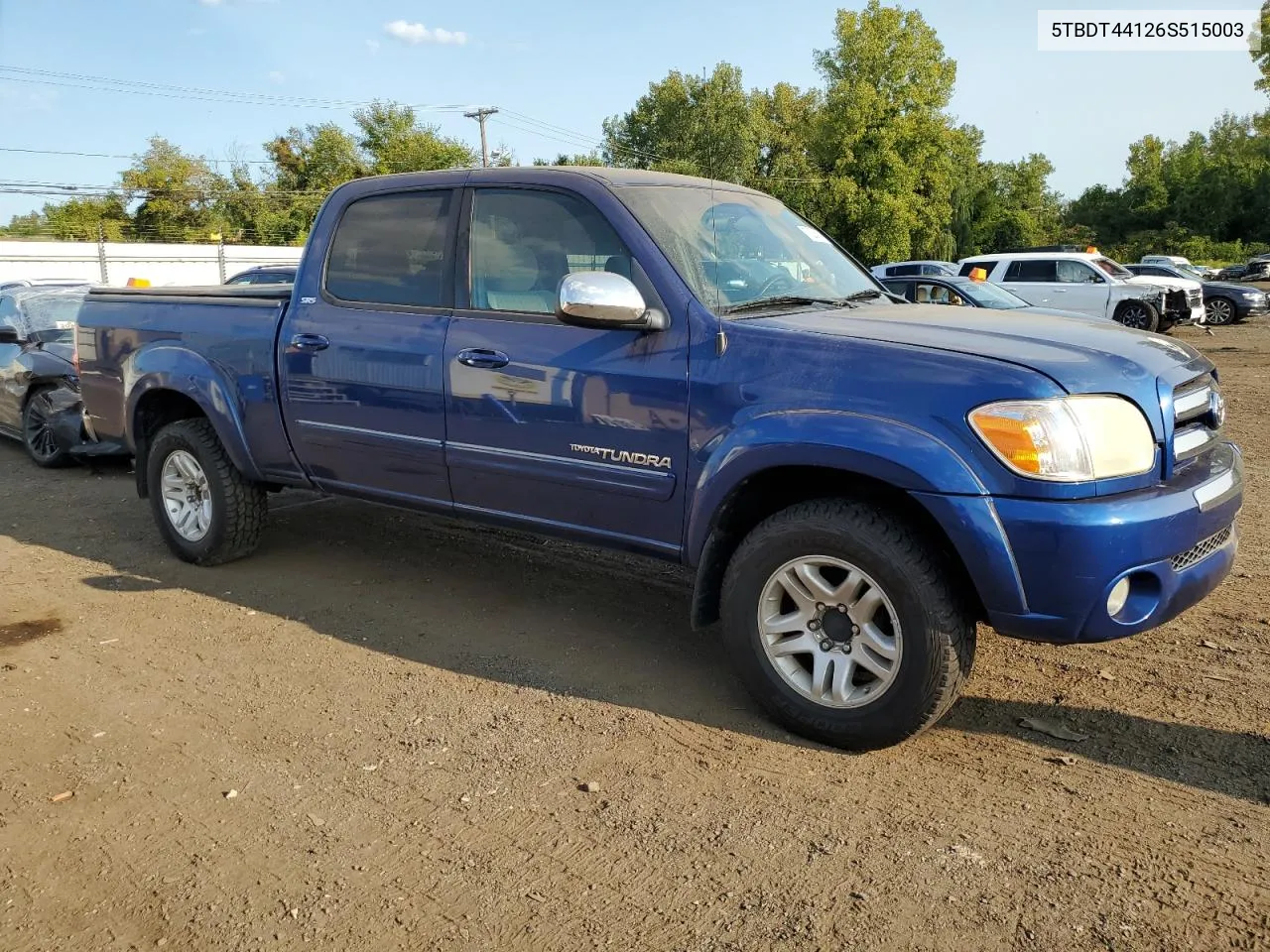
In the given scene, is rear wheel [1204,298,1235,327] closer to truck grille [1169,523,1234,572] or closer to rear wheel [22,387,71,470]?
truck grille [1169,523,1234,572]

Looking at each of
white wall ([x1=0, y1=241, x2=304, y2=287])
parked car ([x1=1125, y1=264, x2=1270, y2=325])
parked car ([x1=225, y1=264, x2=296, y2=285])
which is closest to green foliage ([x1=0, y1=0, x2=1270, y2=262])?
white wall ([x1=0, y1=241, x2=304, y2=287])

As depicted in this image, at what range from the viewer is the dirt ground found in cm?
257

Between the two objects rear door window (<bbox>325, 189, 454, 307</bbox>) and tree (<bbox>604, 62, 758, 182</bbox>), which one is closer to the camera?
rear door window (<bbox>325, 189, 454, 307</bbox>)

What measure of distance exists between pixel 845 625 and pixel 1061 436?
91 centimetres

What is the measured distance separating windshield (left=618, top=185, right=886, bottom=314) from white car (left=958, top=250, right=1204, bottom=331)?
52.3ft

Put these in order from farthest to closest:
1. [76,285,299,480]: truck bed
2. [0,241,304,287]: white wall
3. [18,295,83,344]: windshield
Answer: [0,241,304,287]: white wall → [18,295,83,344]: windshield → [76,285,299,480]: truck bed

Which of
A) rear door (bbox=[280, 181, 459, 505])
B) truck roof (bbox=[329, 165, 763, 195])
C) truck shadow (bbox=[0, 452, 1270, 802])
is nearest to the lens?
truck shadow (bbox=[0, 452, 1270, 802])

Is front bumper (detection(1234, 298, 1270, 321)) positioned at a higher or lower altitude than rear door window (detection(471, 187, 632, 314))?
lower

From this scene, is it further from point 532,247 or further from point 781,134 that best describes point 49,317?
point 781,134

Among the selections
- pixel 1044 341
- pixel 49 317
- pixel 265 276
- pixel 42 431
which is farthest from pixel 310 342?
pixel 265 276

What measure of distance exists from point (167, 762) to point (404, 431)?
1.66 metres

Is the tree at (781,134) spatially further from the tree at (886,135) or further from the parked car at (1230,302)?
the parked car at (1230,302)

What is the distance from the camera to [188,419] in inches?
221

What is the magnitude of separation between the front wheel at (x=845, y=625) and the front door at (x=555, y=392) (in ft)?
1.50
